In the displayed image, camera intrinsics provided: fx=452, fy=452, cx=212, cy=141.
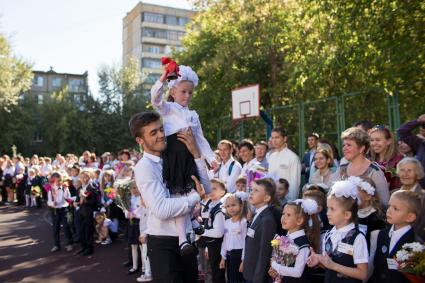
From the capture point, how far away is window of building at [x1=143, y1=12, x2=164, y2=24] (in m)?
64.4

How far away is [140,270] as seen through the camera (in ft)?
28.1

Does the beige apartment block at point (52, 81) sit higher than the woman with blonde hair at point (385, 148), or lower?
higher

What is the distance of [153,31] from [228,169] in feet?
197

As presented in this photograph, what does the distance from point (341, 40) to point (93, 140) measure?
34362 mm

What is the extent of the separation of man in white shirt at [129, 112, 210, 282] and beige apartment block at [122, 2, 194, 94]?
197ft

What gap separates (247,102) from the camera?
13.6 m

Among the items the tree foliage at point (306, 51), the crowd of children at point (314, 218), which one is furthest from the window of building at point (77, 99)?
the crowd of children at point (314, 218)

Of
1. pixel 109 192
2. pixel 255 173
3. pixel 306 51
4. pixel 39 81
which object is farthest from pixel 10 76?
pixel 255 173

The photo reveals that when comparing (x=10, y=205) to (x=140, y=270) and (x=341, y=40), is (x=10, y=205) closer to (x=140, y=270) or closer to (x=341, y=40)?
(x=140, y=270)

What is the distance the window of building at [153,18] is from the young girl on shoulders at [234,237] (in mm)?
61509

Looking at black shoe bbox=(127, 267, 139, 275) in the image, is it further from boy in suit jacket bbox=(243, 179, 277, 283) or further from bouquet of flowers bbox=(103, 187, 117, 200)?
boy in suit jacket bbox=(243, 179, 277, 283)

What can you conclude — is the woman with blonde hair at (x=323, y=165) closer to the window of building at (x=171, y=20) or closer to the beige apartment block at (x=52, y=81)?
the beige apartment block at (x=52, y=81)

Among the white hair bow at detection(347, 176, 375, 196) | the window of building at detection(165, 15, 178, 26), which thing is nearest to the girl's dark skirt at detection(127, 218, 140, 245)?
the white hair bow at detection(347, 176, 375, 196)

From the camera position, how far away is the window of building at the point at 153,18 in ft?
211
